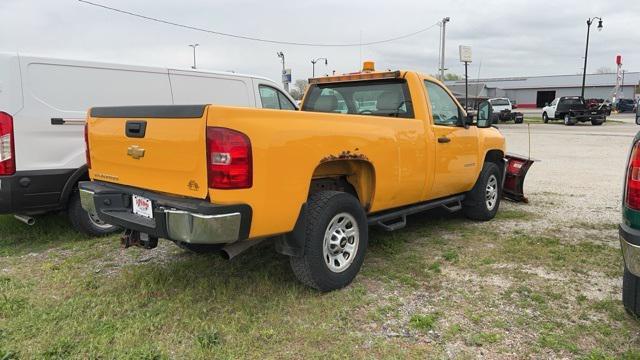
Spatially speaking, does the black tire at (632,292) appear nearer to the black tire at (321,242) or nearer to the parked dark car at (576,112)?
the black tire at (321,242)

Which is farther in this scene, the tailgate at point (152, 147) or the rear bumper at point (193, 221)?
the tailgate at point (152, 147)

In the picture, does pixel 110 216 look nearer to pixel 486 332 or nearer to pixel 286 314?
pixel 286 314

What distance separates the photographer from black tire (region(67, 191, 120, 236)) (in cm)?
561

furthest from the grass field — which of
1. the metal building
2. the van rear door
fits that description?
the metal building

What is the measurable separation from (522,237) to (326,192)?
2783 mm

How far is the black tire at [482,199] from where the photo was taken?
20.1 feet

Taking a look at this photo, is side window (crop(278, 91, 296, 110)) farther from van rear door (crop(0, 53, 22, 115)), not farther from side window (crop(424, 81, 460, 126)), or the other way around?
van rear door (crop(0, 53, 22, 115))

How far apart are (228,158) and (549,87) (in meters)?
72.6

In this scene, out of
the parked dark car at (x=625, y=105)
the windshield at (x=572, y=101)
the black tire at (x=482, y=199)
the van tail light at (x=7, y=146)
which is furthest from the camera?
the parked dark car at (x=625, y=105)

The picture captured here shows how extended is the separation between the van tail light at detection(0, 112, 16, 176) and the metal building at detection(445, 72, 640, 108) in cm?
5644

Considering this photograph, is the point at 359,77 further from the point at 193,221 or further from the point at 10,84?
the point at 10,84

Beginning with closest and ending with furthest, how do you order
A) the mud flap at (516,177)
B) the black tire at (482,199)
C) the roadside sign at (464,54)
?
the black tire at (482,199), the mud flap at (516,177), the roadside sign at (464,54)

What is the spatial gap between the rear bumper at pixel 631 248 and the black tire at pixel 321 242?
75.0 inches

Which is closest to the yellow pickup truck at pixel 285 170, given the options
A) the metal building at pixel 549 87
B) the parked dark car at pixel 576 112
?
the parked dark car at pixel 576 112
